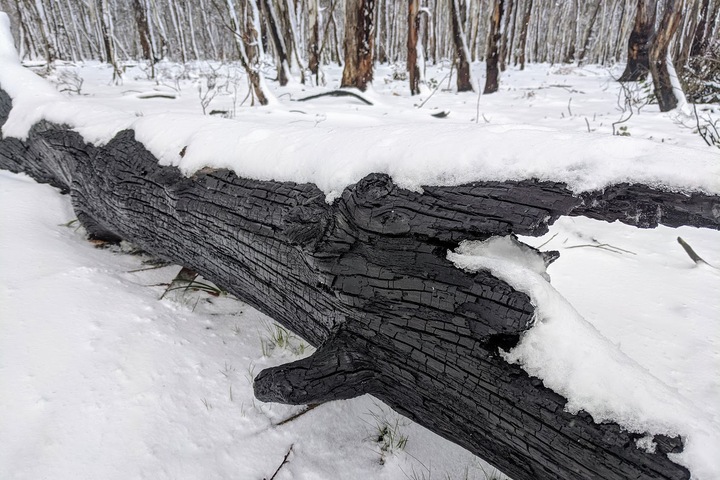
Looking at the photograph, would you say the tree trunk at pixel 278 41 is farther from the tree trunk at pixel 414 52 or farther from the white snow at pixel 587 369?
the white snow at pixel 587 369

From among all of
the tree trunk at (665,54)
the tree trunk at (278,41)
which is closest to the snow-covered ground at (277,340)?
the tree trunk at (665,54)

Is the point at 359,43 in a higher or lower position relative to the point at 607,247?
higher

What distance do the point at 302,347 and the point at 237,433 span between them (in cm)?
47

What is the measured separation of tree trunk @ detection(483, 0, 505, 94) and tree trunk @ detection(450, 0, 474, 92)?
47 cm

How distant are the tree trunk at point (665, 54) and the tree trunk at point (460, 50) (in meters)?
3.78

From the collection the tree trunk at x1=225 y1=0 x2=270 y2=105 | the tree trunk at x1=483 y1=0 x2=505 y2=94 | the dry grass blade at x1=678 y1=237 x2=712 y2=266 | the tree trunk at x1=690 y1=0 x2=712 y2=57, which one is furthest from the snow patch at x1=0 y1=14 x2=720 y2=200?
the tree trunk at x1=690 y1=0 x2=712 y2=57

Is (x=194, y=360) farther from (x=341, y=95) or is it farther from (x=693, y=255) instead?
(x=341, y=95)

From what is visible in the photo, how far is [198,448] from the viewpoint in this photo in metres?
1.23

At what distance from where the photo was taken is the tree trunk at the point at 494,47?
8281 mm

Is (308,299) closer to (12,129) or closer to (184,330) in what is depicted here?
(184,330)

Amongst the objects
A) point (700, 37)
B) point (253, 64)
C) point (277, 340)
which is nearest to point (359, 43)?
point (253, 64)

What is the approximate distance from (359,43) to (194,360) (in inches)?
266

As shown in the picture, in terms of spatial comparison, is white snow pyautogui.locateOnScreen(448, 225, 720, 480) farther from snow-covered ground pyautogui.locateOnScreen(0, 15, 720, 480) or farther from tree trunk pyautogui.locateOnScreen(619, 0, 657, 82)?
tree trunk pyautogui.locateOnScreen(619, 0, 657, 82)

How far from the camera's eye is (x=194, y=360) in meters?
1.56
